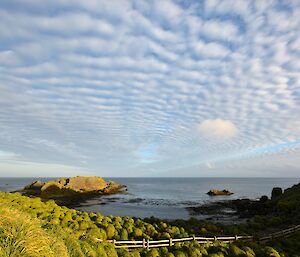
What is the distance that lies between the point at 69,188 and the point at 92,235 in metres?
68.8

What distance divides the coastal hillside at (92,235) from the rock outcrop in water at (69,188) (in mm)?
57692

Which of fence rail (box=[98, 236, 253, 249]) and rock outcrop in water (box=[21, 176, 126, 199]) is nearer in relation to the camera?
fence rail (box=[98, 236, 253, 249])

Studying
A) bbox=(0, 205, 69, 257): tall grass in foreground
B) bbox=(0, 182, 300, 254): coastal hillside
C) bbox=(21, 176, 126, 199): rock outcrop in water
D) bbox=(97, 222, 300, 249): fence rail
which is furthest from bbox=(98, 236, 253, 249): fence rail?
bbox=(21, 176, 126, 199): rock outcrop in water

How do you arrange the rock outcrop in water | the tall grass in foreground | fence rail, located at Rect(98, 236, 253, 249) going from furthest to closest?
the rock outcrop in water → fence rail, located at Rect(98, 236, 253, 249) → the tall grass in foreground

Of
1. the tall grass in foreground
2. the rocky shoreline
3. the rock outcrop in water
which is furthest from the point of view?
the rock outcrop in water

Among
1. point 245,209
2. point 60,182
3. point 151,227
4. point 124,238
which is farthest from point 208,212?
point 60,182

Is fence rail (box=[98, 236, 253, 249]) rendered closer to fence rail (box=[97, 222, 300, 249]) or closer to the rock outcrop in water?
fence rail (box=[97, 222, 300, 249])

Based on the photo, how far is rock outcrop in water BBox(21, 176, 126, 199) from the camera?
78.6 metres

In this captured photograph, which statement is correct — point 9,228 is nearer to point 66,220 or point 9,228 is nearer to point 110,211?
point 66,220

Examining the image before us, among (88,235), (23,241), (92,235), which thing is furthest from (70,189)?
(23,241)

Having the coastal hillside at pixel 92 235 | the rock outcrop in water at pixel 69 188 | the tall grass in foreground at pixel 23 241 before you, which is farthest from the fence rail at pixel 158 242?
the rock outcrop in water at pixel 69 188

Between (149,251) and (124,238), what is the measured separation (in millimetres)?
3845

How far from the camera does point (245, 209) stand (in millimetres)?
54406

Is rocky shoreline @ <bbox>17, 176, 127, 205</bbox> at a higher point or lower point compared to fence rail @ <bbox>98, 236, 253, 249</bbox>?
higher
